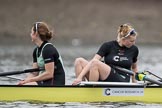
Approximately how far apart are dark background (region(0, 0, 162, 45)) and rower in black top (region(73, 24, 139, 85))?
46.9 metres

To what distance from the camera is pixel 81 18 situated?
69438 millimetres

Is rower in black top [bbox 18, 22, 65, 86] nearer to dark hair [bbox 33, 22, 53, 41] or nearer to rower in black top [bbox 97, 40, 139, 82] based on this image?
dark hair [bbox 33, 22, 53, 41]

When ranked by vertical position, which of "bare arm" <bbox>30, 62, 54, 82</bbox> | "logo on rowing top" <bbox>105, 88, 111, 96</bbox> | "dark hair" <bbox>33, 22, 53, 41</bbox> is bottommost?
"logo on rowing top" <bbox>105, 88, 111, 96</bbox>

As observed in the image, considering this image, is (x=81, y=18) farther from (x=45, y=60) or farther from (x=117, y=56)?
(x=45, y=60)

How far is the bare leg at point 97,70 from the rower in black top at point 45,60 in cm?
65

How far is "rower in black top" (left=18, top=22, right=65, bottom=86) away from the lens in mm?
14461

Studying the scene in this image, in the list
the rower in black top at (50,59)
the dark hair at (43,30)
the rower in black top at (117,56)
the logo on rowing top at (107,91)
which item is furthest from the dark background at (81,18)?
the dark hair at (43,30)

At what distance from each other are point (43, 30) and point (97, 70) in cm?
148

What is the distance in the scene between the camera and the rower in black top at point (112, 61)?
14.9m

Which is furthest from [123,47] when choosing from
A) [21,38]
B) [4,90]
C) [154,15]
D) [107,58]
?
[154,15]

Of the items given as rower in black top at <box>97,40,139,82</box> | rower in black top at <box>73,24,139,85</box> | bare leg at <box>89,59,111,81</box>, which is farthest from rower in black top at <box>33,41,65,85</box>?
rower in black top at <box>97,40,139,82</box>

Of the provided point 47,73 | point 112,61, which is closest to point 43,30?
point 47,73

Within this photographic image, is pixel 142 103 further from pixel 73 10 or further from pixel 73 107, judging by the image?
pixel 73 10

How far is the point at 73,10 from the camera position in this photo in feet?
234
